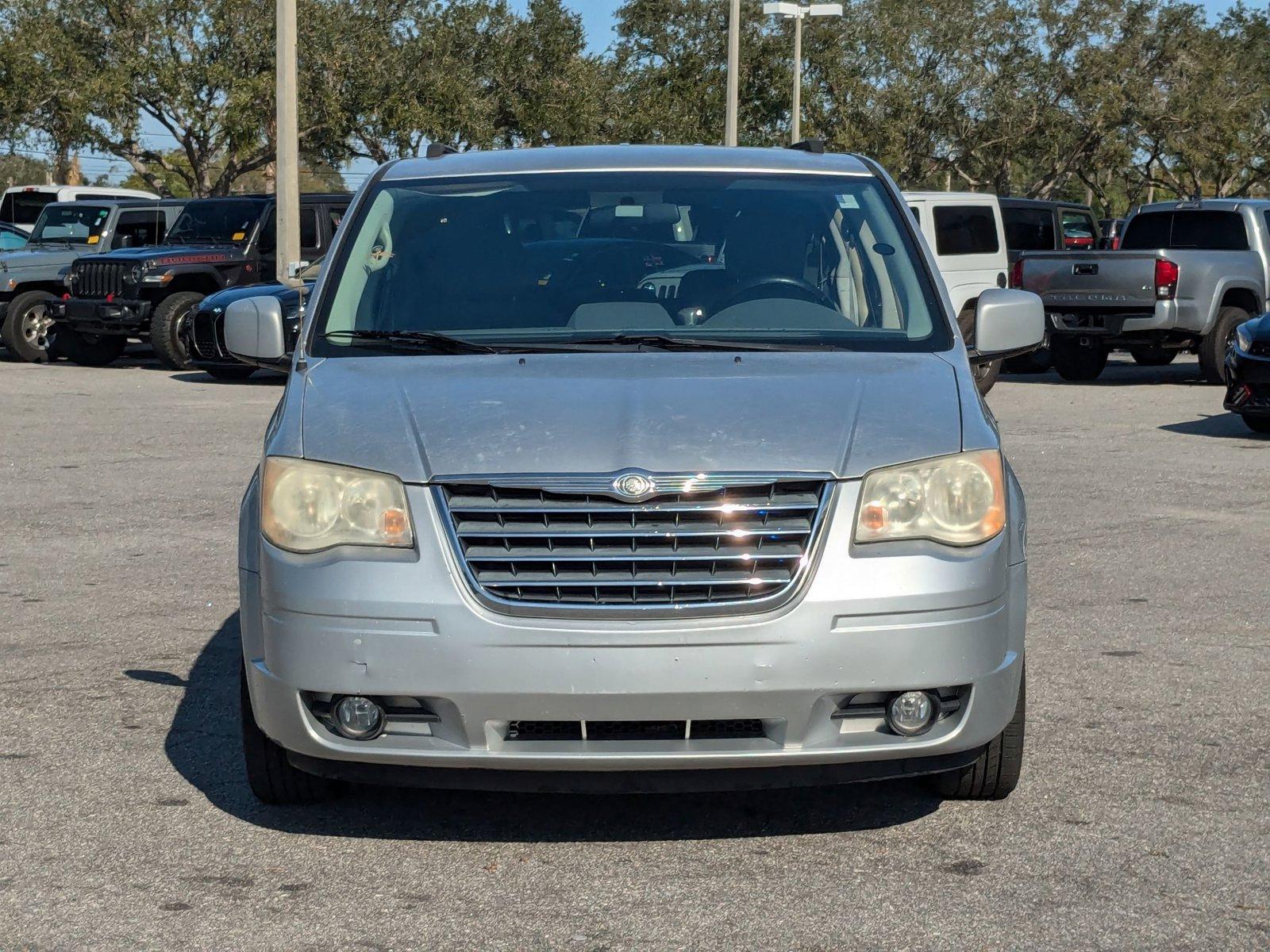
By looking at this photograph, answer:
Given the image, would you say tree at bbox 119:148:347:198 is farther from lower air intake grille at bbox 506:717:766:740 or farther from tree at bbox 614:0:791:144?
lower air intake grille at bbox 506:717:766:740

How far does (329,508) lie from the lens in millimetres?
4086

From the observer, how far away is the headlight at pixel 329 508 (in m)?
4.02

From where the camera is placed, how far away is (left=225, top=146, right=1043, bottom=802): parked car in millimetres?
3898

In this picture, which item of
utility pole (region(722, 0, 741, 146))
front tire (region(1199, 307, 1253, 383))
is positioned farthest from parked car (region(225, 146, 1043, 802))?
utility pole (region(722, 0, 741, 146))

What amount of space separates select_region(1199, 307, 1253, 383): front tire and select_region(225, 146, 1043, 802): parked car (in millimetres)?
15182

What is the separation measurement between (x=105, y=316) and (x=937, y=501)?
17.5 metres

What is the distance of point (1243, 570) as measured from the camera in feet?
26.7

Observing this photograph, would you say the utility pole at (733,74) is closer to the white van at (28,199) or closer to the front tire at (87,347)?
the white van at (28,199)

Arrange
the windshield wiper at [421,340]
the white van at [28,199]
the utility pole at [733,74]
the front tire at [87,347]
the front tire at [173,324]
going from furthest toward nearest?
the white van at [28,199] → the utility pole at [733,74] → the front tire at [87,347] → the front tire at [173,324] → the windshield wiper at [421,340]

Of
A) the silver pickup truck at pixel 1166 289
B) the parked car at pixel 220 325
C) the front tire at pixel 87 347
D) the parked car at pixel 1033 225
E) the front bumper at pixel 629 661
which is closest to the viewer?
the front bumper at pixel 629 661

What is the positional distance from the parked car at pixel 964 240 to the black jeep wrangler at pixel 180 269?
21.9ft

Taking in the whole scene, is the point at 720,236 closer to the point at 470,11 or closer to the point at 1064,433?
the point at 1064,433

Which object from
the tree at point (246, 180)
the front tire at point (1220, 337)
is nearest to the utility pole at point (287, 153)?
the front tire at point (1220, 337)

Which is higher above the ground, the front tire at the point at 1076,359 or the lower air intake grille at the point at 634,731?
the lower air intake grille at the point at 634,731
